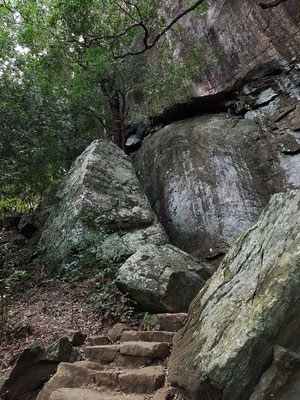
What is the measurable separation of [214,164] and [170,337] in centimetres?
569

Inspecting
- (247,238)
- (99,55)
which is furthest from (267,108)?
(247,238)

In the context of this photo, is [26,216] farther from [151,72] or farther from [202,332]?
[202,332]

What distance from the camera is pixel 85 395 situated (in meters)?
2.89

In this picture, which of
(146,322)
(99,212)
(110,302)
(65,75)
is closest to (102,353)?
(146,322)

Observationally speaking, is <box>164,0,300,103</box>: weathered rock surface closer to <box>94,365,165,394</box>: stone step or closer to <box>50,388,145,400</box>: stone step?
<box>94,365,165,394</box>: stone step

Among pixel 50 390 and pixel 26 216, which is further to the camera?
pixel 26 216

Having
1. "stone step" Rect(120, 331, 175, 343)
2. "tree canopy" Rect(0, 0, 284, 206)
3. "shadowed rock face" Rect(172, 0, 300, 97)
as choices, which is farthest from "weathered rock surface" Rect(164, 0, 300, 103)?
"stone step" Rect(120, 331, 175, 343)

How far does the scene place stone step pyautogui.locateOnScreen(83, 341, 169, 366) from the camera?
347cm

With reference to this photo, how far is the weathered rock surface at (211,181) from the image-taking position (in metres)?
7.65

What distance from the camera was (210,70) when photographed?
9.80m

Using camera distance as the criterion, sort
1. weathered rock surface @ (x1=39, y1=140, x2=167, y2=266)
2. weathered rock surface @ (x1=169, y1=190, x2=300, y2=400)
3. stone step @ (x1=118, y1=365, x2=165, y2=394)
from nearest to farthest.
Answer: weathered rock surface @ (x1=169, y1=190, x2=300, y2=400), stone step @ (x1=118, y1=365, x2=165, y2=394), weathered rock surface @ (x1=39, y1=140, x2=167, y2=266)

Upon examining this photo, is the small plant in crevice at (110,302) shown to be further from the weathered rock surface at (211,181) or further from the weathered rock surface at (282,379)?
the weathered rock surface at (282,379)

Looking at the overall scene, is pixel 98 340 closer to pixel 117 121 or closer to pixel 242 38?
pixel 117 121

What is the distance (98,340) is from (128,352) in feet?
2.73
